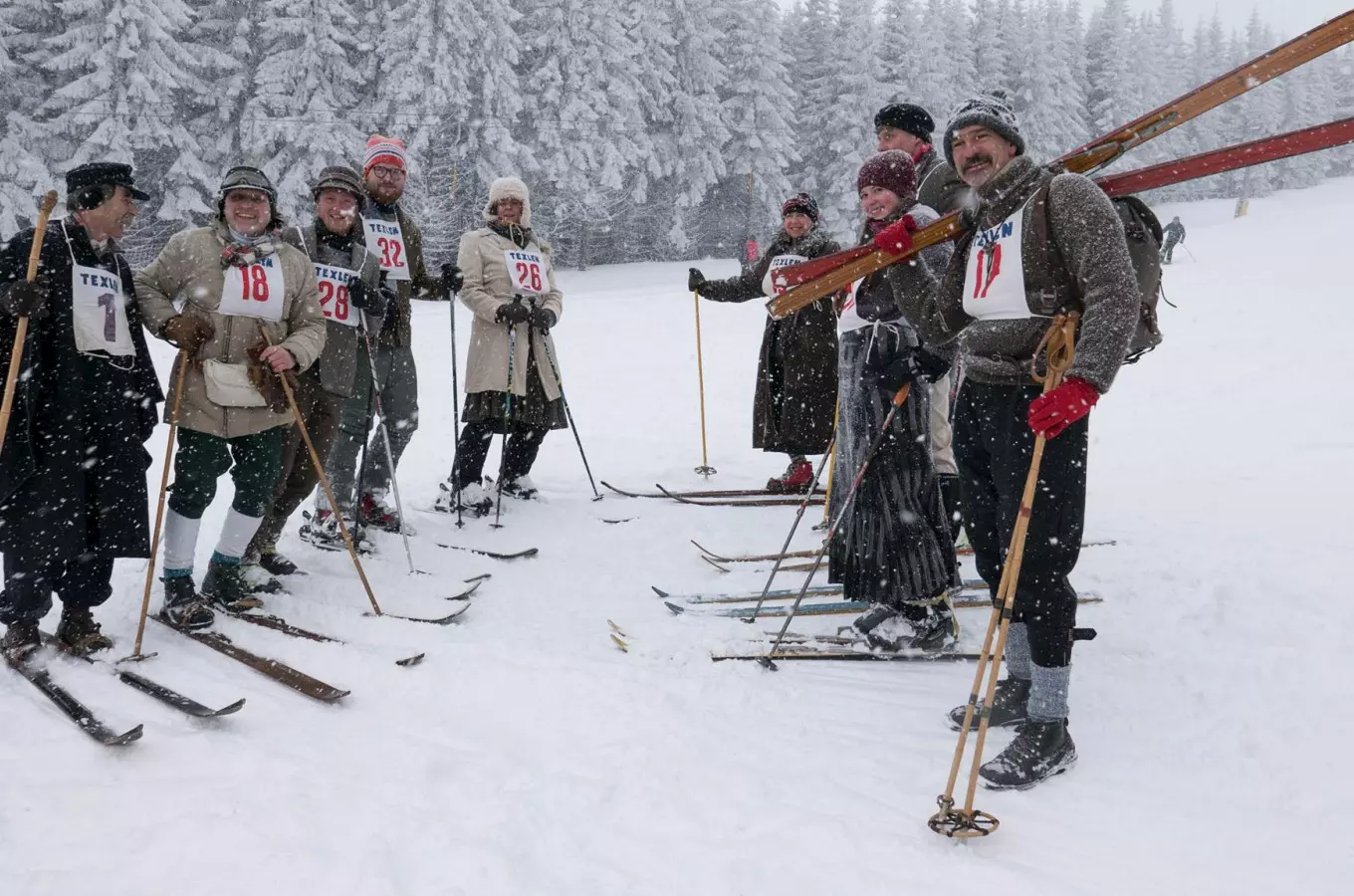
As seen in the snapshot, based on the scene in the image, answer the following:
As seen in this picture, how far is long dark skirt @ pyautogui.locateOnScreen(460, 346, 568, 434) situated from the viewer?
596cm

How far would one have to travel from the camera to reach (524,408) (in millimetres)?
6113

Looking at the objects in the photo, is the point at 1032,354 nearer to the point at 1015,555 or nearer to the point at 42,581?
the point at 1015,555

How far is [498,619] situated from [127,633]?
5.35 ft

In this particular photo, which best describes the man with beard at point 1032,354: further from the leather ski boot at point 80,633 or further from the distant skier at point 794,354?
the leather ski boot at point 80,633

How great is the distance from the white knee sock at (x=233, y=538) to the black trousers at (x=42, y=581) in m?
0.64

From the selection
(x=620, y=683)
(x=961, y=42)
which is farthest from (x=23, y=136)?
(x=961, y=42)

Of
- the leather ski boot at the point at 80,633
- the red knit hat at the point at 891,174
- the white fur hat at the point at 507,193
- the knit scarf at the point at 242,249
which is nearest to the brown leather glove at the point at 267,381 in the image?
the knit scarf at the point at 242,249

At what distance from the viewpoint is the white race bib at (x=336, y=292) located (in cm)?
481

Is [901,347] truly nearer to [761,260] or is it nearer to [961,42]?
[761,260]

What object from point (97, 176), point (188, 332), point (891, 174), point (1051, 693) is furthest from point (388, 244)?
point (1051, 693)

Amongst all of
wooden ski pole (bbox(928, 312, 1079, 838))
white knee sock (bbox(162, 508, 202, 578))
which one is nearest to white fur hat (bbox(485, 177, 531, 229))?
white knee sock (bbox(162, 508, 202, 578))

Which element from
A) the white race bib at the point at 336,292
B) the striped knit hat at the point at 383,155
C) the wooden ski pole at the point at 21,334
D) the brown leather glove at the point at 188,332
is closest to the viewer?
the wooden ski pole at the point at 21,334

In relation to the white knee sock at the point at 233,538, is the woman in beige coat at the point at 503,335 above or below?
above

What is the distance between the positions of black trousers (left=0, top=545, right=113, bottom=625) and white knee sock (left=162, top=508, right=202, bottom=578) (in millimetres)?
387
